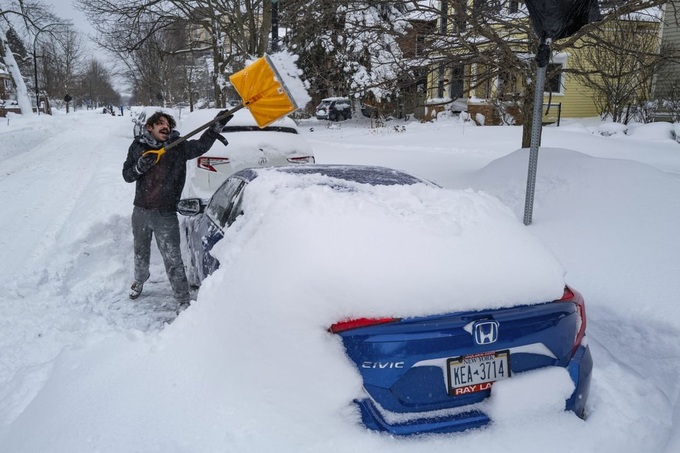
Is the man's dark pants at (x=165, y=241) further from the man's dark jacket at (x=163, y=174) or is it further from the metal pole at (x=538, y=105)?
the metal pole at (x=538, y=105)

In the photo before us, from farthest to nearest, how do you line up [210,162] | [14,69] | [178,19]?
[14,69], [178,19], [210,162]

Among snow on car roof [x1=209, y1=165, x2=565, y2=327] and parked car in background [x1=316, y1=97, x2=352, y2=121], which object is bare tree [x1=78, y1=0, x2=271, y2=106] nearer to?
parked car in background [x1=316, y1=97, x2=352, y2=121]

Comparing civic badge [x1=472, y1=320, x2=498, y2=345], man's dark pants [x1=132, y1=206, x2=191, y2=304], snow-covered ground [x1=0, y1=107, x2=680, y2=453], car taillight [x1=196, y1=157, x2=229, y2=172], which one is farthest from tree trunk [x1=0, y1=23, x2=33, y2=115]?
civic badge [x1=472, y1=320, x2=498, y2=345]

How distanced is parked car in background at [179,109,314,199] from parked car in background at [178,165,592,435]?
461 centimetres

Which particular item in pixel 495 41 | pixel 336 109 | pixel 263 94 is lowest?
pixel 263 94

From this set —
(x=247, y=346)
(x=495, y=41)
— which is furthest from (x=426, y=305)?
(x=495, y=41)

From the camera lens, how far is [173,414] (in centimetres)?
225

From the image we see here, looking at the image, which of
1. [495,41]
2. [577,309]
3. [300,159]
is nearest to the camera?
[577,309]

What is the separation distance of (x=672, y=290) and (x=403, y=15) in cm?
583

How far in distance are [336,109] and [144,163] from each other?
26843 mm

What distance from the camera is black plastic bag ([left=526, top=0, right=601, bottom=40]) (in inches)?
194

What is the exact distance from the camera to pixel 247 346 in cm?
231

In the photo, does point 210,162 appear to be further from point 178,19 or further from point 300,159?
point 178,19

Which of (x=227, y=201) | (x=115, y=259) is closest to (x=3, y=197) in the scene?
(x=115, y=259)
